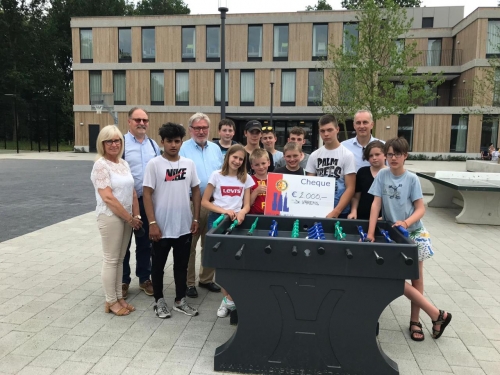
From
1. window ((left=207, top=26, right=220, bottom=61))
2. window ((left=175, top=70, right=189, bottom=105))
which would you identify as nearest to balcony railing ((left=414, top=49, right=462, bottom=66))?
window ((left=207, top=26, right=220, bottom=61))

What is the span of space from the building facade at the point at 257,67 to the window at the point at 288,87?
0.26 feet

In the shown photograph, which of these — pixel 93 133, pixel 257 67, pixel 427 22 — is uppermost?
pixel 427 22

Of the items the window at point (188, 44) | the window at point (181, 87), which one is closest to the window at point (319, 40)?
the window at point (188, 44)

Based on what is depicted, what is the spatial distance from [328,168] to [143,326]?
2.39 m

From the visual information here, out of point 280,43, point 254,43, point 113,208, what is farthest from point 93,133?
point 113,208

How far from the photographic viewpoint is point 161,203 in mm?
3908

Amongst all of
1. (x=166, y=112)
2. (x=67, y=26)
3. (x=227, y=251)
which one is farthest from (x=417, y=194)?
(x=67, y=26)

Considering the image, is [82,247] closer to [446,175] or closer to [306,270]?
[306,270]

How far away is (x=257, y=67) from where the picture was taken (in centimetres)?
3119

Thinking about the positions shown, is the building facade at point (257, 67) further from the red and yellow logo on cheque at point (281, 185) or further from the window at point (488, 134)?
the red and yellow logo on cheque at point (281, 185)

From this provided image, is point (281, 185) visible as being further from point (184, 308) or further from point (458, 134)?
point (458, 134)

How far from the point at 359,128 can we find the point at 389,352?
2178mm

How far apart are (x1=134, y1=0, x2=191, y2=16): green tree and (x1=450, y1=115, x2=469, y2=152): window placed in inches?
1664

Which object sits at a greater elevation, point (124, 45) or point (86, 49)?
point (124, 45)
